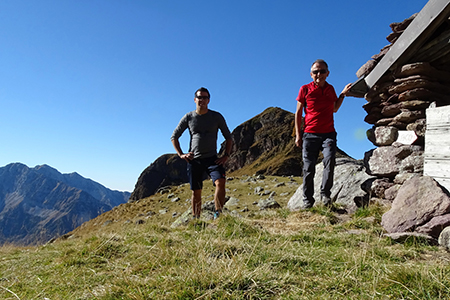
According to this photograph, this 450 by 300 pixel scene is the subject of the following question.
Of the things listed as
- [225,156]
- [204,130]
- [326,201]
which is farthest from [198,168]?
[326,201]

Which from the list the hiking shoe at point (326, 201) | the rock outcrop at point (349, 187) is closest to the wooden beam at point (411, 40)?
the rock outcrop at point (349, 187)

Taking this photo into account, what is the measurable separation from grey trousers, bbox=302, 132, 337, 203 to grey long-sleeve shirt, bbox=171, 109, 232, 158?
5.86 ft

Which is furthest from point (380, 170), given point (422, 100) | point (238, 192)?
point (238, 192)

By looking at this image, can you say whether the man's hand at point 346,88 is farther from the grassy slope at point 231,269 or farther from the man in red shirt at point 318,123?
the grassy slope at point 231,269

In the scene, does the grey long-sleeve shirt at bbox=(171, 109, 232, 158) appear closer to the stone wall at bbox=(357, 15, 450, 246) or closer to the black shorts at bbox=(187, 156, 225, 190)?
the black shorts at bbox=(187, 156, 225, 190)

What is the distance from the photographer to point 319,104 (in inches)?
221

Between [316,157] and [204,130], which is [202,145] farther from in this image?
[316,157]

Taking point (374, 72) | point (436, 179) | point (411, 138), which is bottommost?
point (436, 179)

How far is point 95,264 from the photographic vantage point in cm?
306

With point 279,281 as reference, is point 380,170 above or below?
above

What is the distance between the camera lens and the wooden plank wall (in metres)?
4.68

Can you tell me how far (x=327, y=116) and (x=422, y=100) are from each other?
1.90m

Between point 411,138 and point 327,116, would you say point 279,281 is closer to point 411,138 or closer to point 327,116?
point 327,116

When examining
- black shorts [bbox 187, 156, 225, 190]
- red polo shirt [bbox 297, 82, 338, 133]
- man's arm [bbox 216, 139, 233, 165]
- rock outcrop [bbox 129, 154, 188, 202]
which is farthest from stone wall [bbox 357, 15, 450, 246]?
rock outcrop [bbox 129, 154, 188, 202]
